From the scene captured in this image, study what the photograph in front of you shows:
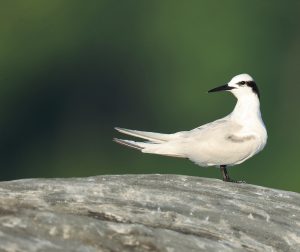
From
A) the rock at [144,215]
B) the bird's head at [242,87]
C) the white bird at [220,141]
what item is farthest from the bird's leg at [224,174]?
the rock at [144,215]

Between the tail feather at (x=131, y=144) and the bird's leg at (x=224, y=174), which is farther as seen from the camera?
the bird's leg at (x=224, y=174)

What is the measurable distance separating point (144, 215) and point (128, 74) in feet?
148

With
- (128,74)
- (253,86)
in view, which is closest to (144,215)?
(253,86)

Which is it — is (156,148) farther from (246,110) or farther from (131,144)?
(246,110)

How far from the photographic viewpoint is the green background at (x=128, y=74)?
4772cm

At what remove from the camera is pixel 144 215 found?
10.5 meters

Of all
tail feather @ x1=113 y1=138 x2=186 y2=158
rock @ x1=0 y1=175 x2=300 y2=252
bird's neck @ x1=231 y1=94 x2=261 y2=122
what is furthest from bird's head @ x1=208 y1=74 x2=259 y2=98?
rock @ x1=0 y1=175 x2=300 y2=252

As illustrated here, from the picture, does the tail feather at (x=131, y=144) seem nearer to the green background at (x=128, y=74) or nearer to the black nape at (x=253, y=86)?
the black nape at (x=253, y=86)

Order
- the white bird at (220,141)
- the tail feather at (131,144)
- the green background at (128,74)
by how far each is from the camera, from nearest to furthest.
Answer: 1. the tail feather at (131,144)
2. the white bird at (220,141)
3. the green background at (128,74)

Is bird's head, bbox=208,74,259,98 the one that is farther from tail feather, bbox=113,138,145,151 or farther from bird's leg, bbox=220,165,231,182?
tail feather, bbox=113,138,145,151

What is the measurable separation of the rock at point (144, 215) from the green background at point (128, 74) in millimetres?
31126

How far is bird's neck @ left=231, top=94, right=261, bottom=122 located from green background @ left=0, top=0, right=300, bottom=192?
1111 inches

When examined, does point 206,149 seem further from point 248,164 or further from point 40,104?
point 40,104

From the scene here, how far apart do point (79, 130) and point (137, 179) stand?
1587 inches
